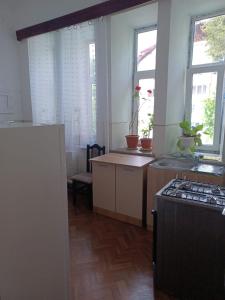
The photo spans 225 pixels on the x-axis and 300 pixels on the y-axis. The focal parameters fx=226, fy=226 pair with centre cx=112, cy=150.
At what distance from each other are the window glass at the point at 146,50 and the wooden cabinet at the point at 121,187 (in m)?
1.45

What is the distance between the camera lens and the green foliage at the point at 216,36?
2770mm

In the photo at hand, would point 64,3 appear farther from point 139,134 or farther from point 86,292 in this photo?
point 86,292

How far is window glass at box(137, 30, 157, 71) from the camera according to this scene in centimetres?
335

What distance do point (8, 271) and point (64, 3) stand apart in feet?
11.8

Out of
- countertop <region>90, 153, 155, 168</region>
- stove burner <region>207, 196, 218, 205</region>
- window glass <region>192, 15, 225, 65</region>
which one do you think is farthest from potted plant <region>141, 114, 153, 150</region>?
stove burner <region>207, 196, 218, 205</region>

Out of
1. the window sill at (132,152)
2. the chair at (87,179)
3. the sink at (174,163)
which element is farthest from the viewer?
the chair at (87,179)

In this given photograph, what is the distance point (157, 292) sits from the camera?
68.7 inches

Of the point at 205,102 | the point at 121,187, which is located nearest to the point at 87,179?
the point at 121,187

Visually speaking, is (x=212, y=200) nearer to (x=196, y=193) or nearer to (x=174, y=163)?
(x=196, y=193)

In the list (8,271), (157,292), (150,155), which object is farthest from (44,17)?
(157,292)

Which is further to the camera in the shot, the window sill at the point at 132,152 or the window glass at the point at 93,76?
the window glass at the point at 93,76

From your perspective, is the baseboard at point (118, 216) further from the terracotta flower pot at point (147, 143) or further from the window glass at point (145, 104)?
the window glass at point (145, 104)

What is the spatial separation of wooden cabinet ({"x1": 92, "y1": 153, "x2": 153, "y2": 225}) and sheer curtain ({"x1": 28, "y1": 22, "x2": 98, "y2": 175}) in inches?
29.0

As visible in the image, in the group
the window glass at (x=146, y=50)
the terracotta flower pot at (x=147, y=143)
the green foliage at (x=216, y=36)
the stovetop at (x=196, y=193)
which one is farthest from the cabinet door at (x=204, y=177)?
the window glass at (x=146, y=50)
